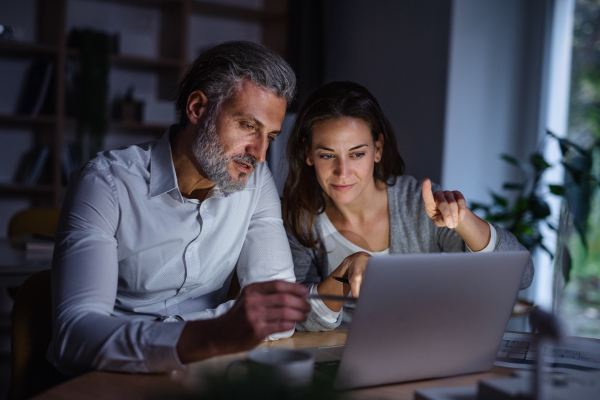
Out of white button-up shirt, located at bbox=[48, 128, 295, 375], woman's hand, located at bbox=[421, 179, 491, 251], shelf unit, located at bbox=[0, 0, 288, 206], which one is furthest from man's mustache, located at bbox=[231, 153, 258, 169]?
shelf unit, located at bbox=[0, 0, 288, 206]

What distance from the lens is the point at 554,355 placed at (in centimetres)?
103

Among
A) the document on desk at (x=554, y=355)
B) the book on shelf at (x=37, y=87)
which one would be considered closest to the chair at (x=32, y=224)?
the book on shelf at (x=37, y=87)

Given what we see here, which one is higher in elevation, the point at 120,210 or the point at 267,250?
the point at 120,210

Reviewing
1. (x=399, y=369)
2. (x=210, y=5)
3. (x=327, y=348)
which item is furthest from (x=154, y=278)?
(x=210, y=5)

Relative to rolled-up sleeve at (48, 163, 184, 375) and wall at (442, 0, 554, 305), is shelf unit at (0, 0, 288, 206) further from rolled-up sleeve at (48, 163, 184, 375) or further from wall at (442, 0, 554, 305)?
rolled-up sleeve at (48, 163, 184, 375)

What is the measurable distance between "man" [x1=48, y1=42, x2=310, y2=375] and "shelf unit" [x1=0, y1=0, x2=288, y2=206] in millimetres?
2190

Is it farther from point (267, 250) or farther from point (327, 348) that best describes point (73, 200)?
point (327, 348)

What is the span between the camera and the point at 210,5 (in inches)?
146

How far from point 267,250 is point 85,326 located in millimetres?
523

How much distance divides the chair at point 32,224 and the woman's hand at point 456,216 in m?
1.91

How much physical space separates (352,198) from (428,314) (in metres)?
0.80

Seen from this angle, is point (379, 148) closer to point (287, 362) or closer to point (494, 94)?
point (287, 362)

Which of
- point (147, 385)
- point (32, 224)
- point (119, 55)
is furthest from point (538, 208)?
point (119, 55)

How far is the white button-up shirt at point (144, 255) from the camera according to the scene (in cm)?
90
